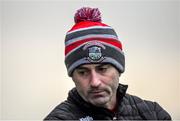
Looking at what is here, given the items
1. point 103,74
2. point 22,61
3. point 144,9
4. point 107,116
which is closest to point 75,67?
point 103,74

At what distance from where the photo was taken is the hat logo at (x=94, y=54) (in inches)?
42.8

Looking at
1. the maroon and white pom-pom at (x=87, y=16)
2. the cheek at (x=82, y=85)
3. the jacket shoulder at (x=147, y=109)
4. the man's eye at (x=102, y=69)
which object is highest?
the maroon and white pom-pom at (x=87, y=16)

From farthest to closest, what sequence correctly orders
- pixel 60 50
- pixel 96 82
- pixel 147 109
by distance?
1. pixel 60 50
2. pixel 147 109
3. pixel 96 82

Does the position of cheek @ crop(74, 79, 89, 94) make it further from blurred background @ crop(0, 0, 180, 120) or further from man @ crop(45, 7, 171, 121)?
blurred background @ crop(0, 0, 180, 120)

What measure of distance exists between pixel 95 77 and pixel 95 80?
0.01 metres

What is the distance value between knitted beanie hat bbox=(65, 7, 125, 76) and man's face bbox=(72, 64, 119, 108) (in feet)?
0.07

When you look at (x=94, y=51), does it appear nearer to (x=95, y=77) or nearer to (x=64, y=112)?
(x=95, y=77)

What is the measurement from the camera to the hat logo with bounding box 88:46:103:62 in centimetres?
109

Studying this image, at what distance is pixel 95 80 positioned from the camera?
3.53 ft

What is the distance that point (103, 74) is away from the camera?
1.11 metres

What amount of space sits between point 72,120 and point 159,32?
124 centimetres

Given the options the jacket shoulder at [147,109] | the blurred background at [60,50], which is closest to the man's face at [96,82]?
the jacket shoulder at [147,109]

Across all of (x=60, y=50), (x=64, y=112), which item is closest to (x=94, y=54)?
(x=64, y=112)

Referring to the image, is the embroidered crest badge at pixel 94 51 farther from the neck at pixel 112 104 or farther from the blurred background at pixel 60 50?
the blurred background at pixel 60 50
